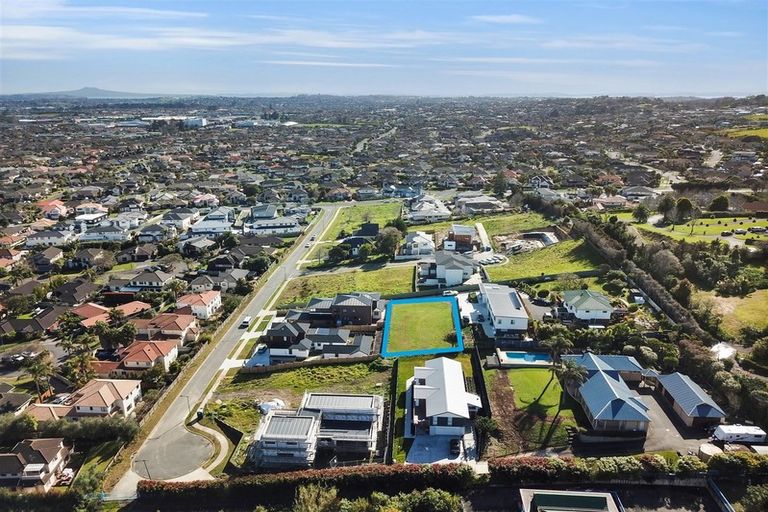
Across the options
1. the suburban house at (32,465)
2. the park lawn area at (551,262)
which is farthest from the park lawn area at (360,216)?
the suburban house at (32,465)

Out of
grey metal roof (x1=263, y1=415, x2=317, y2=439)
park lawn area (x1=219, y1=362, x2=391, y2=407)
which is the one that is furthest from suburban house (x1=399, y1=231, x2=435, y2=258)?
grey metal roof (x1=263, y1=415, x2=317, y2=439)

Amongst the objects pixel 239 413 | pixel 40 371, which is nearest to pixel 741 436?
pixel 239 413

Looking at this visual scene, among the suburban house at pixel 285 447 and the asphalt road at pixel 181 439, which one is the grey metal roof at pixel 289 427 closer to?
the suburban house at pixel 285 447

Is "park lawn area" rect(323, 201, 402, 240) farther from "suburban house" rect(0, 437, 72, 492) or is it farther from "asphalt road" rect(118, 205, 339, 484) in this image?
"suburban house" rect(0, 437, 72, 492)

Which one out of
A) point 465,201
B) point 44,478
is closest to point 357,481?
point 44,478

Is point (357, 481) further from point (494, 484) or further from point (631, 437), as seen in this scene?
point (631, 437)

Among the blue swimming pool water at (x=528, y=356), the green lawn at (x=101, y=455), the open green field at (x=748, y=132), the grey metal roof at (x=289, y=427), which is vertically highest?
the open green field at (x=748, y=132)
